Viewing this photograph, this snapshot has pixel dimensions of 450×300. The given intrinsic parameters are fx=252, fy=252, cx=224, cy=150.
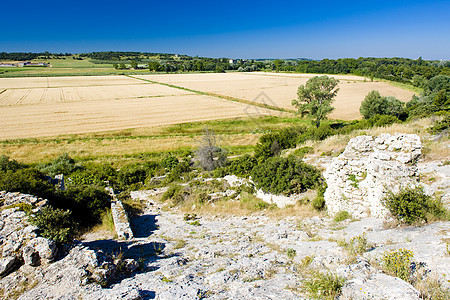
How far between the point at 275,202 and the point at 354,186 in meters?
4.56

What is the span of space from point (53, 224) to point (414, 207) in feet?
36.2

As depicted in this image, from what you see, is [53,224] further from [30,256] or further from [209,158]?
[209,158]

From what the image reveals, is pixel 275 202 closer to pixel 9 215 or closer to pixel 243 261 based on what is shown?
pixel 243 261

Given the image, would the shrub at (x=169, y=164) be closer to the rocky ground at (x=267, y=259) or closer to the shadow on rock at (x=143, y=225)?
the shadow on rock at (x=143, y=225)

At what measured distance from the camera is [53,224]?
767cm

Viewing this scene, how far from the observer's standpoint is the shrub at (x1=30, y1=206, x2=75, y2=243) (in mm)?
6831

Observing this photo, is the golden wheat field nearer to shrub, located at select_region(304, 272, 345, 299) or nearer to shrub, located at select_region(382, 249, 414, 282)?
shrub, located at select_region(304, 272, 345, 299)

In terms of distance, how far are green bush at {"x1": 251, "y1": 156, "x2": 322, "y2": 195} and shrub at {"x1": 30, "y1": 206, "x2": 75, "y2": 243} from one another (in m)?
9.73

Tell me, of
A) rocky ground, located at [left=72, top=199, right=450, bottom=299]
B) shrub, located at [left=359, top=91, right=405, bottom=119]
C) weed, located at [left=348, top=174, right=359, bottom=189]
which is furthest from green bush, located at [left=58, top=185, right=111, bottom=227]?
shrub, located at [left=359, top=91, right=405, bottom=119]

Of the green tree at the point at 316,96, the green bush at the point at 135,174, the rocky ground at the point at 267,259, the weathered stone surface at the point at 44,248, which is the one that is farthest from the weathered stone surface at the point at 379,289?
the green tree at the point at 316,96

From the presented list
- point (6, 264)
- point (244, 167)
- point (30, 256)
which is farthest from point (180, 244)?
point (244, 167)

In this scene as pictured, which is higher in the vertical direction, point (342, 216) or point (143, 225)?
point (342, 216)

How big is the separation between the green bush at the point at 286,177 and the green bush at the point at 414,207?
513 cm

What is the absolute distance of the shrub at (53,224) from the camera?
683 cm
